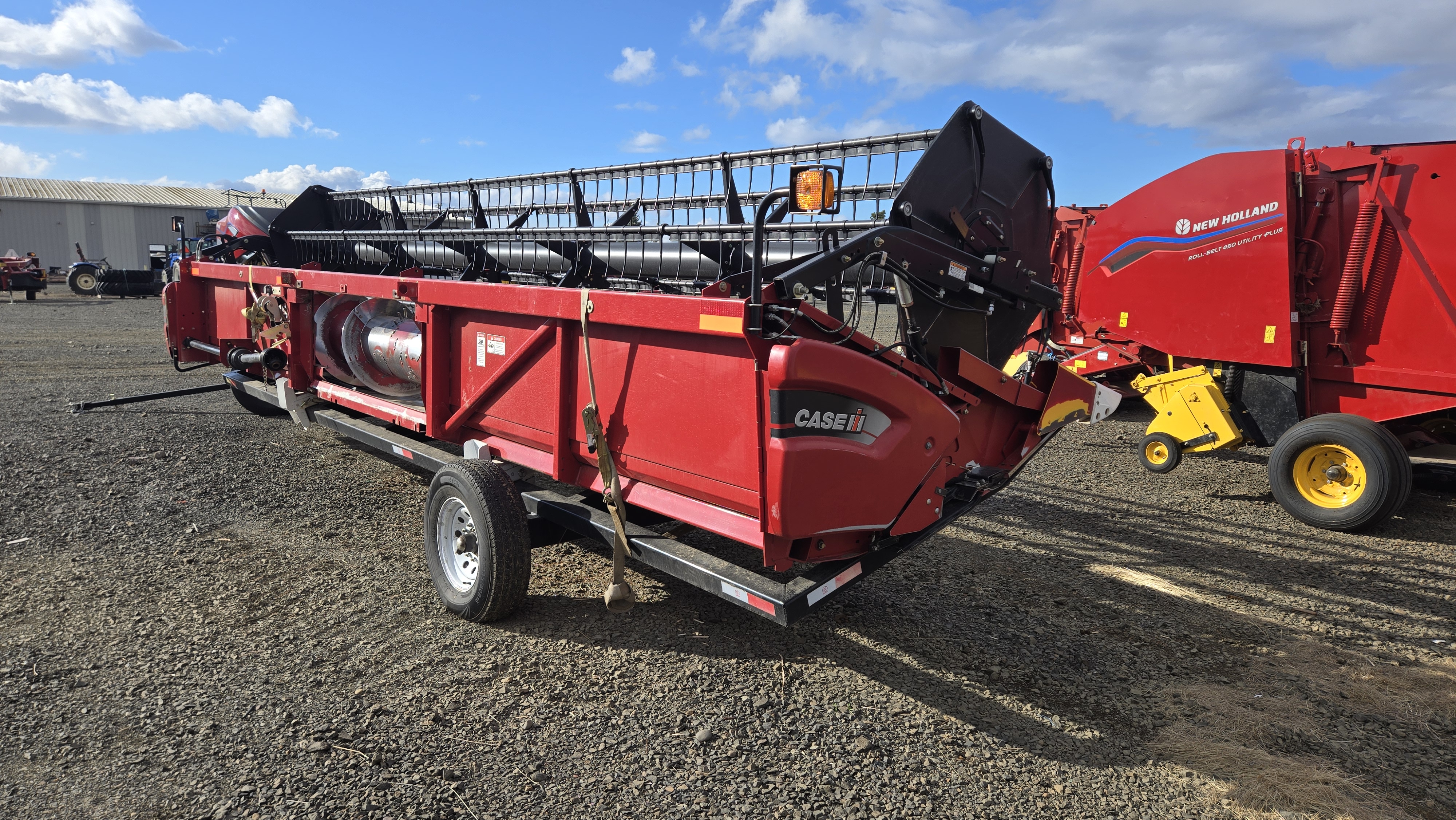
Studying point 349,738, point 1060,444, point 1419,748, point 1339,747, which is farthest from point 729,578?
point 1060,444

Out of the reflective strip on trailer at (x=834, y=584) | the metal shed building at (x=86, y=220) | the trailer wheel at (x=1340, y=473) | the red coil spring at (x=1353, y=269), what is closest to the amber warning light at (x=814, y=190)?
the reflective strip on trailer at (x=834, y=584)

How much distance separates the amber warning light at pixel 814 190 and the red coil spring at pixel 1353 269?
183 inches

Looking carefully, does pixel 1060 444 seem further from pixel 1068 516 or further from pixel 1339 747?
pixel 1339 747

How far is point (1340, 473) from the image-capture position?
17.5 ft

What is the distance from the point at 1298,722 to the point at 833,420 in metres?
2.03

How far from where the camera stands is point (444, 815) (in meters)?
2.30

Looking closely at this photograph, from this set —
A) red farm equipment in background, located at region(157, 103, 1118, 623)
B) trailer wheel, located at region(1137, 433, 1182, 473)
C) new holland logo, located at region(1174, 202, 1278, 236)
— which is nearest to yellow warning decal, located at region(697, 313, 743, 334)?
red farm equipment in background, located at region(157, 103, 1118, 623)

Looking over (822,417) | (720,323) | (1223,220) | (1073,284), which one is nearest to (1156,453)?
(1223,220)

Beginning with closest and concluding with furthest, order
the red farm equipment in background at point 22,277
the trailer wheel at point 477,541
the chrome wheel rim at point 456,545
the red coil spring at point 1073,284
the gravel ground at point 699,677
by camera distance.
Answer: the gravel ground at point 699,677
the trailer wheel at point 477,541
the chrome wheel rim at point 456,545
the red coil spring at point 1073,284
the red farm equipment in background at point 22,277

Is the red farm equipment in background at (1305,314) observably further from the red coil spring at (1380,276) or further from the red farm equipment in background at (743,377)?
the red farm equipment in background at (743,377)

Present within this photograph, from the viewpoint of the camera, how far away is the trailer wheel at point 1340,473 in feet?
16.5

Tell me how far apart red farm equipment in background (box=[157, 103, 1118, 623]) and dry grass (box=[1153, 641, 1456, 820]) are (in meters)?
1.11

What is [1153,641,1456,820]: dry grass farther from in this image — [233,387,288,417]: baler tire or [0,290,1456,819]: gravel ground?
[233,387,288,417]: baler tire

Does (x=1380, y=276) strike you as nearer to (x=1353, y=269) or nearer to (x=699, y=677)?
(x=1353, y=269)
